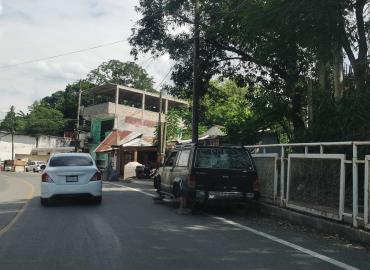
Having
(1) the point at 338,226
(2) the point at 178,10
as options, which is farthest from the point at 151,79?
(1) the point at 338,226

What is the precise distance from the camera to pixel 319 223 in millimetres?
10406

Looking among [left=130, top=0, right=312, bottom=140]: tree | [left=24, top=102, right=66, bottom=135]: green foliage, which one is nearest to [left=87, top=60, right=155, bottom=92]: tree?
[left=24, top=102, right=66, bottom=135]: green foliage

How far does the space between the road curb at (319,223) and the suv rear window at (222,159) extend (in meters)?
1.23

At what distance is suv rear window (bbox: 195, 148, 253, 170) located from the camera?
13094 millimetres

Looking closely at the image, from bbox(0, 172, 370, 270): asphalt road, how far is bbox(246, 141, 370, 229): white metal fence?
66cm

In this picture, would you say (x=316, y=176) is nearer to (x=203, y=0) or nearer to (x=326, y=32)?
(x=326, y=32)

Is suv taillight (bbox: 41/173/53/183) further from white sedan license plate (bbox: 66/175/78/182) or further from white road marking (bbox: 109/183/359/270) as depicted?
white road marking (bbox: 109/183/359/270)

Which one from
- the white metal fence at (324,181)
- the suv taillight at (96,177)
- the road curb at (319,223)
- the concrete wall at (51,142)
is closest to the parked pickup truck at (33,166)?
the concrete wall at (51,142)

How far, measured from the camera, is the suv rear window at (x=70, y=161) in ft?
50.7

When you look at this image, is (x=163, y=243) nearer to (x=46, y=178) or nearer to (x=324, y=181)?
(x=324, y=181)

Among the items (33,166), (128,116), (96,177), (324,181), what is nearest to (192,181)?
(324,181)

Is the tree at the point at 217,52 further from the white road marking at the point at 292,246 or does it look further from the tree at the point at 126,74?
the tree at the point at 126,74

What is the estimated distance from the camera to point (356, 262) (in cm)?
731

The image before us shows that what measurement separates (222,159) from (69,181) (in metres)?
4.61
